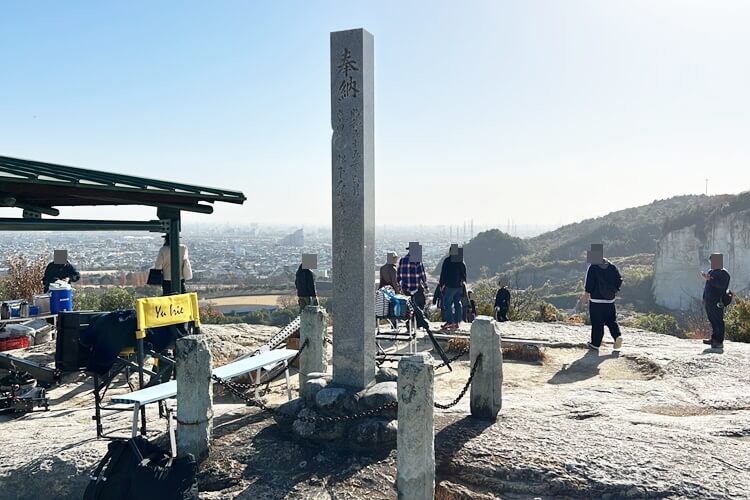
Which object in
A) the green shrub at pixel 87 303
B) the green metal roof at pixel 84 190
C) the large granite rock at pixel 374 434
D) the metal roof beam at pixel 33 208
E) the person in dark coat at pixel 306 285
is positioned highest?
the green metal roof at pixel 84 190

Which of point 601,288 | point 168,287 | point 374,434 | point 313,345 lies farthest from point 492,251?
point 374,434

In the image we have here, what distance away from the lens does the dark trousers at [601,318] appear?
29.9ft

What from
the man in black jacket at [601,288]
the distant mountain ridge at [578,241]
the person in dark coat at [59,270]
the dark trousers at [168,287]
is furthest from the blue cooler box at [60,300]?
the distant mountain ridge at [578,241]

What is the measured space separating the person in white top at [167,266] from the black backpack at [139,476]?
281 centimetres

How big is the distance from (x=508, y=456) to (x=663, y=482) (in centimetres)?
113

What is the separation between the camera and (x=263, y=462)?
4.79 m

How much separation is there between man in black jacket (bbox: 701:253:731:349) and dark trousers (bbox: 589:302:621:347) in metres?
1.45

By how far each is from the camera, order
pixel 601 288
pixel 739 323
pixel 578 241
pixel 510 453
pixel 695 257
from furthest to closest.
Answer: pixel 578 241 → pixel 695 257 → pixel 739 323 → pixel 601 288 → pixel 510 453

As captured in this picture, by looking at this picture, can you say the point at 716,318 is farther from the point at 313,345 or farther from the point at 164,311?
the point at 164,311

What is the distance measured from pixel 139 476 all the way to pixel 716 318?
28.5 feet

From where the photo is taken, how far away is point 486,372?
5562 mm

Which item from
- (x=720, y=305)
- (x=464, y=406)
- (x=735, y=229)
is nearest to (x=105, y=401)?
(x=464, y=406)

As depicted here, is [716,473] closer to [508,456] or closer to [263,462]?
[508,456]

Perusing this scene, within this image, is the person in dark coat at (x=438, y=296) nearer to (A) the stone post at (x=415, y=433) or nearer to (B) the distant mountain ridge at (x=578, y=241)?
(A) the stone post at (x=415, y=433)
